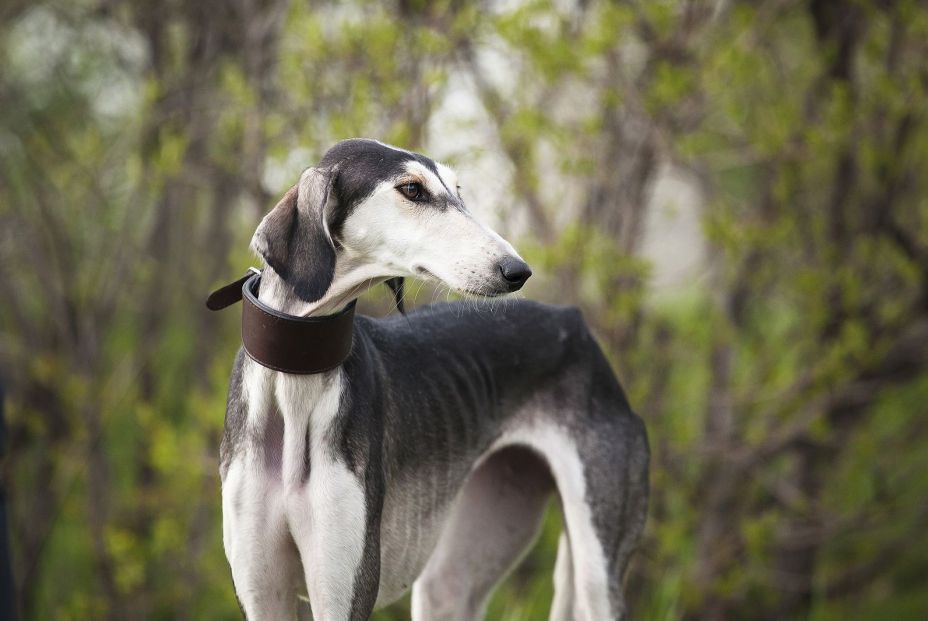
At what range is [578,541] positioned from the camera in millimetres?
2648

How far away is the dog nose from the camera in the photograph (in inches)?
78.8

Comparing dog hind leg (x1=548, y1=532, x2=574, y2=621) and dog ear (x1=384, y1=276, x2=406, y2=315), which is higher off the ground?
dog ear (x1=384, y1=276, x2=406, y2=315)

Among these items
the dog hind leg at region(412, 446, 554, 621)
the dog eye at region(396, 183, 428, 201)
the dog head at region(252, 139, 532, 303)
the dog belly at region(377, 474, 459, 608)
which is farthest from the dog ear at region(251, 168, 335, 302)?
the dog hind leg at region(412, 446, 554, 621)

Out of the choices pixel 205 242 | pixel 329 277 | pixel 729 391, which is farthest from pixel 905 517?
pixel 329 277

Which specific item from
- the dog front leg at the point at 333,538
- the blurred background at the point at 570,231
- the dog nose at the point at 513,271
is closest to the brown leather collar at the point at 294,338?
the dog front leg at the point at 333,538

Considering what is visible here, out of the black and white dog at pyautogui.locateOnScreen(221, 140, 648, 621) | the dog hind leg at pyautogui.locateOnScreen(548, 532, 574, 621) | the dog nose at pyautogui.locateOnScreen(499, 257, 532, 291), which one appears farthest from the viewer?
the dog hind leg at pyautogui.locateOnScreen(548, 532, 574, 621)

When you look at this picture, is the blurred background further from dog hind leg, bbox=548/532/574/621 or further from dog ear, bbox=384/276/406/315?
dog ear, bbox=384/276/406/315

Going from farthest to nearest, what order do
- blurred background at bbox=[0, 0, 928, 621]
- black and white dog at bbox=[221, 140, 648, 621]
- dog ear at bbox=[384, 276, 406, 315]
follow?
1. blurred background at bbox=[0, 0, 928, 621]
2. dog ear at bbox=[384, 276, 406, 315]
3. black and white dog at bbox=[221, 140, 648, 621]

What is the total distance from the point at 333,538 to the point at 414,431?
1.25 feet

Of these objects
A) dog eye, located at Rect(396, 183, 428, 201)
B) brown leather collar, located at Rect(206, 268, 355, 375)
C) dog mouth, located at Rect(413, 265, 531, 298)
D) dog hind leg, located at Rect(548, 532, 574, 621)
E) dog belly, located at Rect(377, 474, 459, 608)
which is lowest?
dog hind leg, located at Rect(548, 532, 574, 621)

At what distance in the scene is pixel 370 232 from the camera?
6.97ft

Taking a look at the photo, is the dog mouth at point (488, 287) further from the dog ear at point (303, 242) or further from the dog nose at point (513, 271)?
the dog ear at point (303, 242)

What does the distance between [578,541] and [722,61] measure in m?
2.93

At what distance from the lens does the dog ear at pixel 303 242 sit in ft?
6.76
